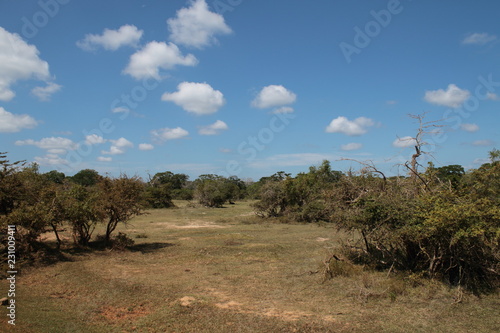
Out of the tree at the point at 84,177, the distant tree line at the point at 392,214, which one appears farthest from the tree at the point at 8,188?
the tree at the point at 84,177

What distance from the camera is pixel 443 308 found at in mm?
8703

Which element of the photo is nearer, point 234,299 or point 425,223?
point 425,223

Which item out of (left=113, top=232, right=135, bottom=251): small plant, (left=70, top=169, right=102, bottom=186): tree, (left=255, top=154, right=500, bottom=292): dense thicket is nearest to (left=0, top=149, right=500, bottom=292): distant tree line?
(left=255, top=154, right=500, bottom=292): dense thicket

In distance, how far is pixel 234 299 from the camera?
9961 millimetres

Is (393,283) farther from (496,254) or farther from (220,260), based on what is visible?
(220,260)

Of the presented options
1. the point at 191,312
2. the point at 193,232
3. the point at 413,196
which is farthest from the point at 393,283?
the point at 193,232

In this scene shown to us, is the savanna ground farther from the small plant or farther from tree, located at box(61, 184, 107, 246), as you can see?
the small plant

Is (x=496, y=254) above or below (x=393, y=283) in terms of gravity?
above

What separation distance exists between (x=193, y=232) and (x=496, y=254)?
1935 centimetres

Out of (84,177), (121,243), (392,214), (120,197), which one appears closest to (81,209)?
(120,197)

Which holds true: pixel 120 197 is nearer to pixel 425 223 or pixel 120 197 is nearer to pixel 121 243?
pixel 121 243

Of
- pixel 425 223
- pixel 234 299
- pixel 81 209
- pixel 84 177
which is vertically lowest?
pixel 234 299

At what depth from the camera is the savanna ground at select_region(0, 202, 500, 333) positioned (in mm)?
7977

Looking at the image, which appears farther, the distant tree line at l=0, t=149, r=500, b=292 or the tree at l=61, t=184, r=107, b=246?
the tree at l=61, t=184, r=107, b=246
